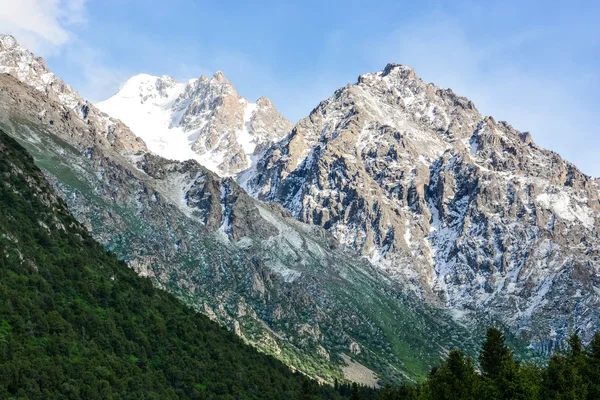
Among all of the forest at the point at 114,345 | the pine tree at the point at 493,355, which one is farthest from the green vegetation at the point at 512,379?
the forest at the point at 114,345

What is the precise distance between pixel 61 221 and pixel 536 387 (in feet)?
387

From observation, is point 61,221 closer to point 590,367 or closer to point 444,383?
point 444,383

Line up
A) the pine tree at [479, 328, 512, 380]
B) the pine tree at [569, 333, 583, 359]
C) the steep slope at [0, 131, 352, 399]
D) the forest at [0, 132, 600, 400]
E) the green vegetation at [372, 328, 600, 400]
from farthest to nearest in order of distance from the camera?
1. the pine tree at [479, 328, 512, 380]
2. the pine tree at [569, 333, 583, 359]
3. the steep slope at [0, 131, 352, 399]
4. the forest at [0, 132, 600, 400]
5. the green vegetation at [372, 328, 600, 400]

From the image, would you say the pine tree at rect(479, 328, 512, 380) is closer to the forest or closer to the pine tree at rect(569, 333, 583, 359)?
the forest

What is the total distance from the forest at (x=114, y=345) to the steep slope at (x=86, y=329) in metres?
0.26

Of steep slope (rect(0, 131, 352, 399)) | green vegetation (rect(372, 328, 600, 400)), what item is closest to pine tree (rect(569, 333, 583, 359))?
green vegetation (rect(372, 328, 600, 400))

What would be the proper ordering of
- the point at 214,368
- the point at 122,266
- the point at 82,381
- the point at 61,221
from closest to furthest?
the point at 82,381 < the point at 214,368 < the point at 61,221 < the point at 122,266

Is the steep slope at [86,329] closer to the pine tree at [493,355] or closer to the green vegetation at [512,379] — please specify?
the green vegetation at [512,379]

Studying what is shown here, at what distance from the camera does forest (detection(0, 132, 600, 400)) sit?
344 ft

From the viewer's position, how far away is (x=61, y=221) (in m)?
165

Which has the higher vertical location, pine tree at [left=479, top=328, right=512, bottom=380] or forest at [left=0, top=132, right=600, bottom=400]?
pine tree at [left=479, top=328, right=512, bottom=380]

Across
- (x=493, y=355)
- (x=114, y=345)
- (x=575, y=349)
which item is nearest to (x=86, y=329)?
(x=114, y=345)

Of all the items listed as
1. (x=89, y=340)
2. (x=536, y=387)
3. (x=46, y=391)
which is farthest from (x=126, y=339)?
(x=536, y=387)

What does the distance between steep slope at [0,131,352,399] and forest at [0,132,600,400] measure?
0.26 meters
